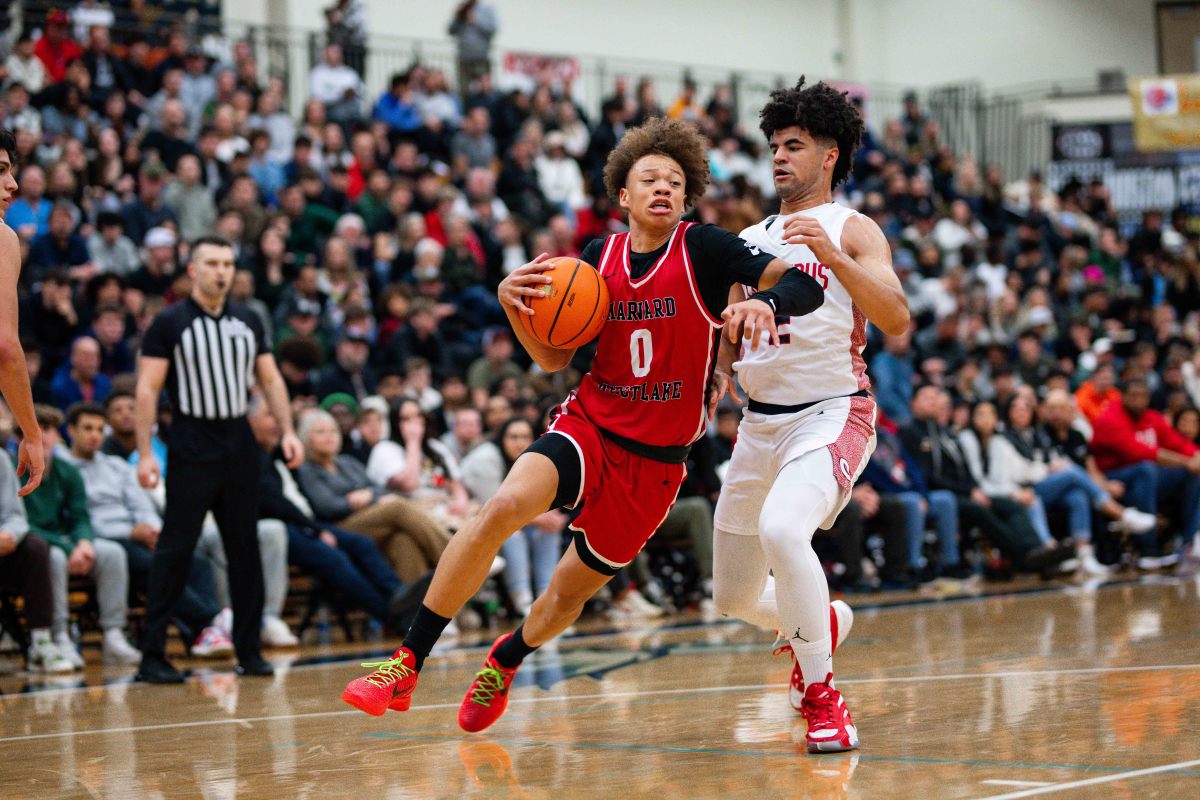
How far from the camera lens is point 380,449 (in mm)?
10844

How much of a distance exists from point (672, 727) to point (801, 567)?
840mm

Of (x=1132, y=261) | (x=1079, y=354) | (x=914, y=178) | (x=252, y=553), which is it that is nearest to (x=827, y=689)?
(x=252, y=553)

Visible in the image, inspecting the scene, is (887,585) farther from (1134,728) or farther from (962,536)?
(1134,728)

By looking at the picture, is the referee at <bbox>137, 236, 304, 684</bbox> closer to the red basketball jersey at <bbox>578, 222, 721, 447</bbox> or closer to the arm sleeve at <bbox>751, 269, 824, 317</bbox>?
the red basketball jersey at <bbox>578, 222, 721, 447</bbox>

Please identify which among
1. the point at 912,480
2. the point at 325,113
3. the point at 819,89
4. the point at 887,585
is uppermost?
the point at 325,113

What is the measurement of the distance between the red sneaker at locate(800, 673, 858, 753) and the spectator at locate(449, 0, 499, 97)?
1511cm

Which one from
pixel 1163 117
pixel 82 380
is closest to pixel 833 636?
pixel 82 380

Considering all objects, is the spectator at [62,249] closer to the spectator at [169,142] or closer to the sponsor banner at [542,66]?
the spectator at [169,142]

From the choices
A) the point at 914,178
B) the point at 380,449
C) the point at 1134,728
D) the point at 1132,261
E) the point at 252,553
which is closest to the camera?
the point at 1134,728

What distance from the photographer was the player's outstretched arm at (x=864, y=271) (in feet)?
16.0

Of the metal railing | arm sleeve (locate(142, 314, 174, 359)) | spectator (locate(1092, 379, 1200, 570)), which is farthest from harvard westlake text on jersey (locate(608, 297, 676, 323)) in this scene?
the metal railing

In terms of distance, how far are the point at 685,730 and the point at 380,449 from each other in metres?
6.01

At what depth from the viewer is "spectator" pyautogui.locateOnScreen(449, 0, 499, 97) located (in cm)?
1894

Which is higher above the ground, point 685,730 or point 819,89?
point 819,89
